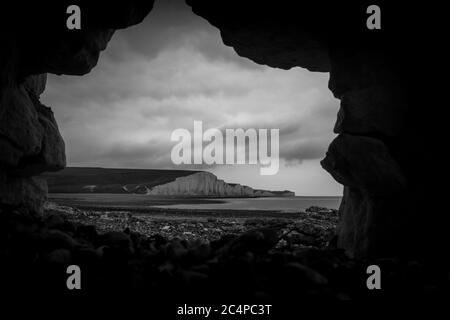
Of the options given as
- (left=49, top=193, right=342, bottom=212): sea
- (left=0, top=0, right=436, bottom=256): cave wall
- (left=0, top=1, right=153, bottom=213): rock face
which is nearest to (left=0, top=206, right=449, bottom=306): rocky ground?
(left=0, top=0, right=436, bottom=256): cave wall

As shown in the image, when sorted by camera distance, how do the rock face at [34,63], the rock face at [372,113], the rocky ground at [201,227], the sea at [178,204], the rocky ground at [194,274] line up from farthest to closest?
the sea at [178,204] < the rocky ground at [201,227] < the rock face at [34,63] < the rock face at [372,113] < the rocky ground at [194,274]

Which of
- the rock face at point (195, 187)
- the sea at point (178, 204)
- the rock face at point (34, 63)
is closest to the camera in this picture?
the rock face at point (34, 63)

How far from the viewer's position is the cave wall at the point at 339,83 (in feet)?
17.2

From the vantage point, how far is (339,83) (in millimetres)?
6086

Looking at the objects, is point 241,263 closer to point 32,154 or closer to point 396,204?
point 396,204

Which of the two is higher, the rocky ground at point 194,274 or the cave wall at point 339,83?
the cave wall at point 339,83

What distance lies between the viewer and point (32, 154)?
6426 mm

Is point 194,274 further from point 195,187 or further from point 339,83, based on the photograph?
point 195,187

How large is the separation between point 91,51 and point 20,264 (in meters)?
4.73

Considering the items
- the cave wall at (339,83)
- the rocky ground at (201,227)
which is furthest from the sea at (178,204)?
the cave wall at (339,83)

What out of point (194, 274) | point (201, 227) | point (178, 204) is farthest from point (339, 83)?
point (178, 204)

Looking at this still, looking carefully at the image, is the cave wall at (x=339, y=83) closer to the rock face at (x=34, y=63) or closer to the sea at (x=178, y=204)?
the rock face at (x=34, y=63)

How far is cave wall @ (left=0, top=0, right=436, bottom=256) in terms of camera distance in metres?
5.25
